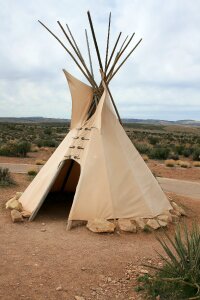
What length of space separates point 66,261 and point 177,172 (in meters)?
13.0

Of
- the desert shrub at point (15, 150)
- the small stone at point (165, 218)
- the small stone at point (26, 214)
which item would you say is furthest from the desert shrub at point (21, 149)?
the small stone at point (165, 218)

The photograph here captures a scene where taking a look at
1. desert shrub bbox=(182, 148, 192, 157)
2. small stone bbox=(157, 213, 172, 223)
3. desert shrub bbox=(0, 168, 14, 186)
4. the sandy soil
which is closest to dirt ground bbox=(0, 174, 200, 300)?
small stone bbox=(157, 213, 172, 223)

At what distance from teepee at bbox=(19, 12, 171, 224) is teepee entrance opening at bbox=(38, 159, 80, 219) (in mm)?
628

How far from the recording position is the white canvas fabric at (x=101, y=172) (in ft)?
25.5

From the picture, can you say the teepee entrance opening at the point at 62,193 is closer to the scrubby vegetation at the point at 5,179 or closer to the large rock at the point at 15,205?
the large rock at the point at 15,205

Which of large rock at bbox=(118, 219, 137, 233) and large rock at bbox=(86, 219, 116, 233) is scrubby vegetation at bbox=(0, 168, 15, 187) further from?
large rock at bbox=(118, 219, 137, 233)

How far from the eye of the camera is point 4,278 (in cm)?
520

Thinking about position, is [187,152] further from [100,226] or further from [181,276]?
[181,276]

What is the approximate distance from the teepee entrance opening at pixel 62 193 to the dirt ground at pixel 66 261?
2.39 ft

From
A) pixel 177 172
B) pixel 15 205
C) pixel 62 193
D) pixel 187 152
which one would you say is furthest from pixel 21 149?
pixel 15 205

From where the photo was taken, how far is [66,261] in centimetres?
591

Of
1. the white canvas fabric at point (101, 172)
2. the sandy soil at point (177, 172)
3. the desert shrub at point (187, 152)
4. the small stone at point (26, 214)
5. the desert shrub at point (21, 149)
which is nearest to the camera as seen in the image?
the white canvas fabric at point (101, 172)

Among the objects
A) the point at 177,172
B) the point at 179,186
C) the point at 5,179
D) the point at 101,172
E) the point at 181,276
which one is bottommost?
the point at 177,172

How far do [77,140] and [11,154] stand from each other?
44.6 ft
